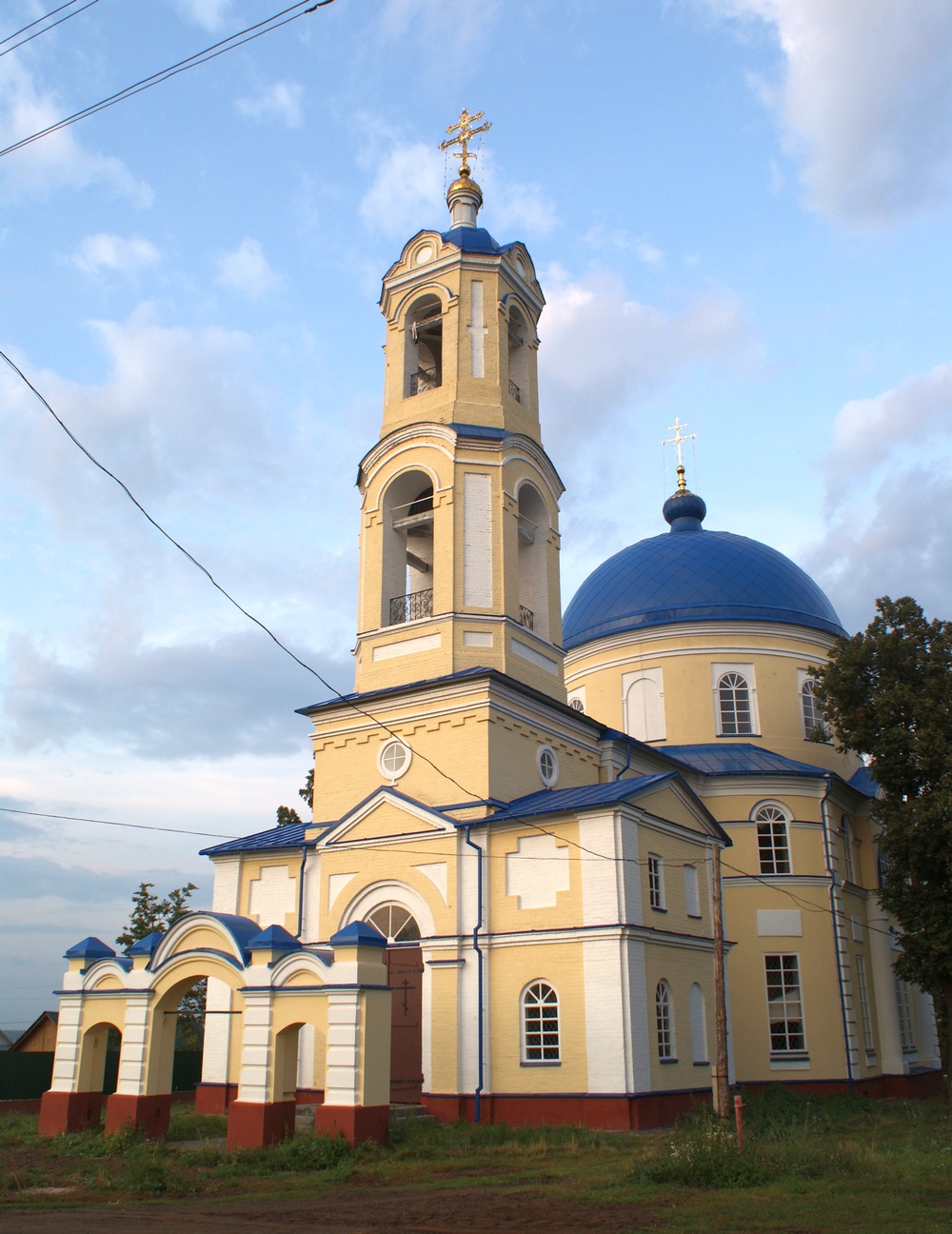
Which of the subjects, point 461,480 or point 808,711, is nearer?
point 461,480

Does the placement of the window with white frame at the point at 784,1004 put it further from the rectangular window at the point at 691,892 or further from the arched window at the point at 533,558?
the arched window at the point at 533,558

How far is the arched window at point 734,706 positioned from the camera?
27547 mm

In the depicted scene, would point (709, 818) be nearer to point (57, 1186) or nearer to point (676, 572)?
point (676, 572)

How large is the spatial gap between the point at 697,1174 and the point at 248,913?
1212 cm

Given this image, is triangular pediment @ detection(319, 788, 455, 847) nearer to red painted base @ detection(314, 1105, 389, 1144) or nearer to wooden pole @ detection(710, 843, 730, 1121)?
wooden pole @ detection(710, 843, 730, 1121)

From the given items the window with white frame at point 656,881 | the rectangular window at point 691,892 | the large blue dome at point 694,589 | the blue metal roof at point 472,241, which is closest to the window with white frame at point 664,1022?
the window with white frame at point 656,881

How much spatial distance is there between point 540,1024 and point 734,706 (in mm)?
12567

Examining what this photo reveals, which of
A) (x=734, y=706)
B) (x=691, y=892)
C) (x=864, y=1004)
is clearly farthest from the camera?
(x=734, y=706)

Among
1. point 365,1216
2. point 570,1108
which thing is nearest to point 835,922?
point 570,1108

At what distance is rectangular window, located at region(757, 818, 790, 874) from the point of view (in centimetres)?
2456

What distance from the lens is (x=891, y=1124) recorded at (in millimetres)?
17906

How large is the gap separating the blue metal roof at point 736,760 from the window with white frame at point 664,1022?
7.63m

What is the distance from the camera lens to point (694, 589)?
29.0 metres

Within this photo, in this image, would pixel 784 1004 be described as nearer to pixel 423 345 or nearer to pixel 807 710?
pixel 807 710
